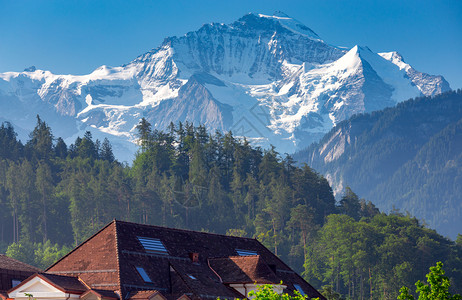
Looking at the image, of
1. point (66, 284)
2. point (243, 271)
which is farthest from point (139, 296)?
point (243, 271)

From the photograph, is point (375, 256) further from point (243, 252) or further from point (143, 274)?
point (143, 274)

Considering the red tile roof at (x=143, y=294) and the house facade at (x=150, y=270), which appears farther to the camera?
the house facade at (x=150, y=270)

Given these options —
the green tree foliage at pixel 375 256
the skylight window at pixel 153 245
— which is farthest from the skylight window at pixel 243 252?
the green tree foliage at pixel 375 256

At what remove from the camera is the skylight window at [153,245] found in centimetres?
6241

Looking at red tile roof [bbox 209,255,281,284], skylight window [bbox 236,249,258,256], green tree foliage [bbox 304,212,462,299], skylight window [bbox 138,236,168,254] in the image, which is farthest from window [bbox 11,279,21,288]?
green tree foliage [bbox 304,212,462,299]

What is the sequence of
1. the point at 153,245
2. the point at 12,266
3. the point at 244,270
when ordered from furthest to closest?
the point at 12,266 → the point at 244,270 → the point at 153,245

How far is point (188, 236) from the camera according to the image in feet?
223

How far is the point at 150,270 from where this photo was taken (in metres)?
59.8

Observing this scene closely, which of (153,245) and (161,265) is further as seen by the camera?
(153,245)

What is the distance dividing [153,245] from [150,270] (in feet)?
11.7

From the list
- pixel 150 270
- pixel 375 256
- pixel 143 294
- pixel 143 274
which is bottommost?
pixel 143 294

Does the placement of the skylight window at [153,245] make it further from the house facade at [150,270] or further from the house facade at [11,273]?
the house facade at [11,273]

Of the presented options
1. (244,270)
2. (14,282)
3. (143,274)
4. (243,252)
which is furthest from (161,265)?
(14,282)

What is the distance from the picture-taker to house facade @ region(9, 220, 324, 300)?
182 feet
